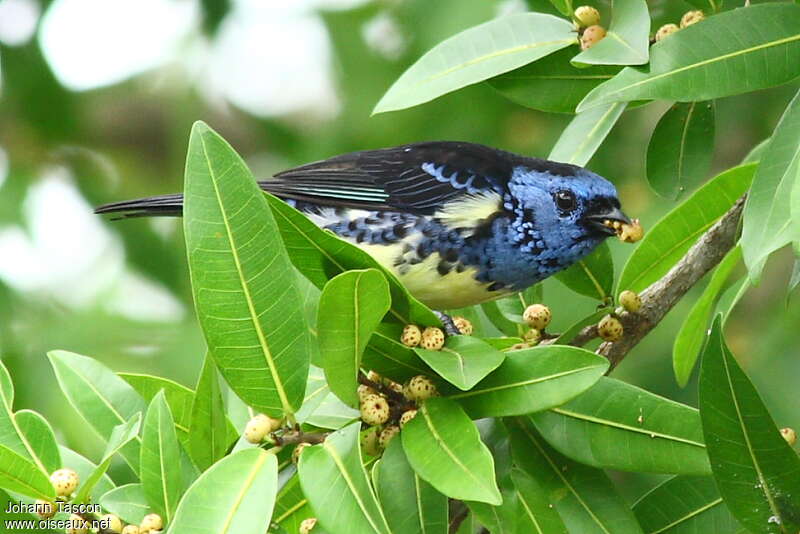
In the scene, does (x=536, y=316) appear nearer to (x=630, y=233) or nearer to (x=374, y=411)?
(x=630, y=233)

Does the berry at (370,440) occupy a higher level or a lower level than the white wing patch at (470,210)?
lower

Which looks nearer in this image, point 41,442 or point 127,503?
point 127,503

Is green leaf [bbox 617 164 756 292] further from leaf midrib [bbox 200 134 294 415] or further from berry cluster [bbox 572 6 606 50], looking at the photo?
leaf midrib [bbox 200 134 294 415]

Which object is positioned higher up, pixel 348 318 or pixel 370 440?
pixel 348 318

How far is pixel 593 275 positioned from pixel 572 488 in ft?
2.63

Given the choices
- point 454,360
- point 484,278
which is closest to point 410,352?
point 454,360

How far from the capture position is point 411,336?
2.69 metres

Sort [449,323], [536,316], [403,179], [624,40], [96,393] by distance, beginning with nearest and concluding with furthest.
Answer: [624,40] → [96,393] → [536,316] → [449,323] → [403,179]

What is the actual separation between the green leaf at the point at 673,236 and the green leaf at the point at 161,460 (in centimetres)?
135

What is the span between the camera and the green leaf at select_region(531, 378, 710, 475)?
8.54 ft

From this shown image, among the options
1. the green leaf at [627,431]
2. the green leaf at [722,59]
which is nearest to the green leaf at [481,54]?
the green leaf at [722,59]

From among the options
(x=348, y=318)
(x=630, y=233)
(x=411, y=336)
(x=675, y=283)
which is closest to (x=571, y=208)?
(x=630, y=233)

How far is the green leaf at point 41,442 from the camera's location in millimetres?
2643

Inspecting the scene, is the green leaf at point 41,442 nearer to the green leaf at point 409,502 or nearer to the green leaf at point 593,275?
the green leaf at point 409,502
